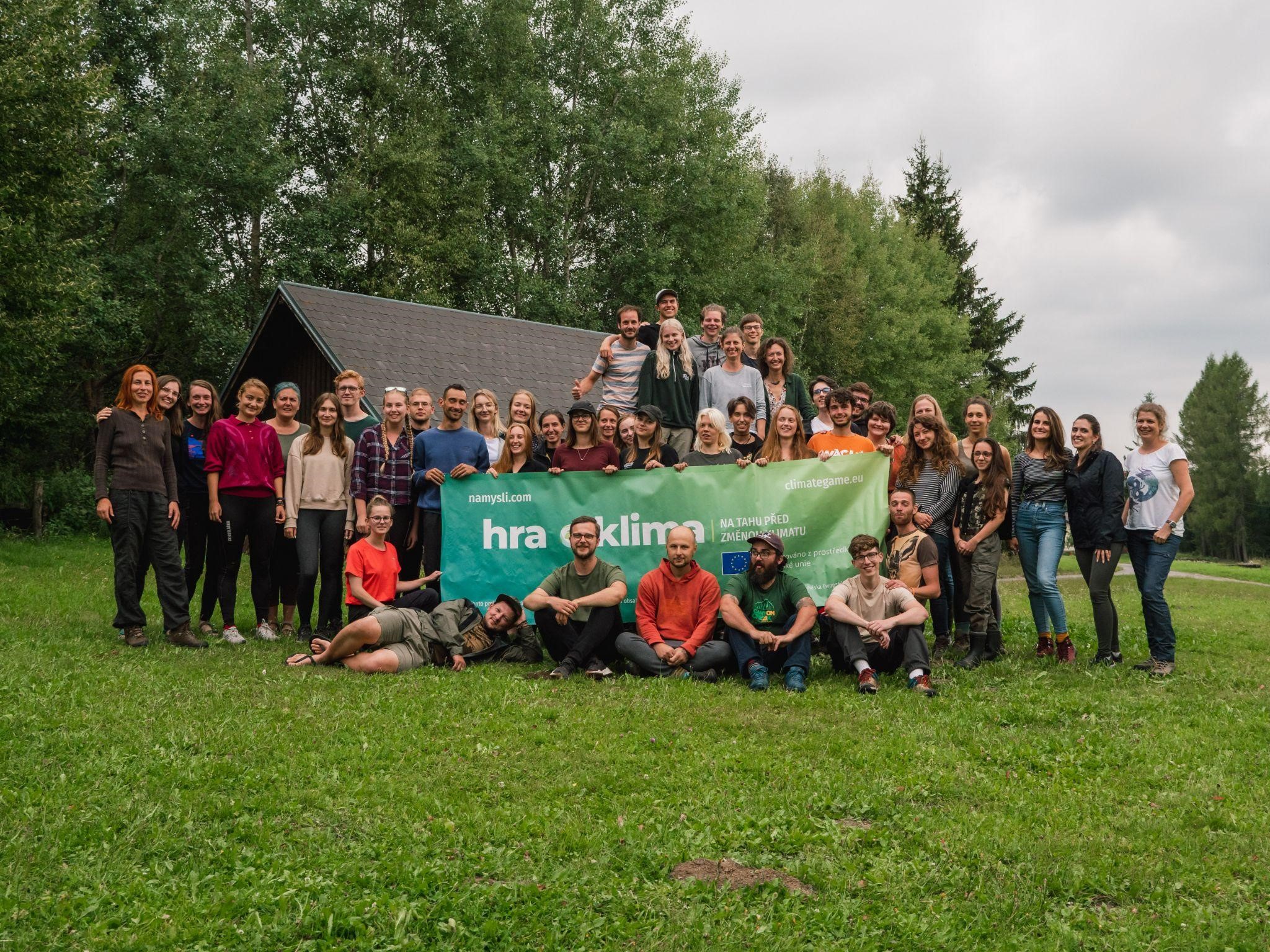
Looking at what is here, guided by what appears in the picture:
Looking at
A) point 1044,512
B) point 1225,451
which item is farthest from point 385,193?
point 1225,451

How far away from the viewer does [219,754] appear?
543 cm

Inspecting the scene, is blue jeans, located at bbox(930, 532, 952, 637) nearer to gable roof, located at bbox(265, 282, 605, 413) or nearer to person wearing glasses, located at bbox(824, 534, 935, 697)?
person wearing glasses, located at bbox(824, 534, 935, 697)

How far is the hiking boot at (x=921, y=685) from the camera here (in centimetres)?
718

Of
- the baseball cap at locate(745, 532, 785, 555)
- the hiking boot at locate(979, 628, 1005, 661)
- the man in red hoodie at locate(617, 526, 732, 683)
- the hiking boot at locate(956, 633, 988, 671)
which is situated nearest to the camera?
the man in red hoodie at locate(617, 526, 732, 683)

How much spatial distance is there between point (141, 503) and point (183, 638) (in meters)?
1.17

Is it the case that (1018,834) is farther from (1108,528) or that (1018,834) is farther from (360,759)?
(1108,528)

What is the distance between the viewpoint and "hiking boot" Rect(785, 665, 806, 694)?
23.9ft

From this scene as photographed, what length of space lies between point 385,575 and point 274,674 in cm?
142

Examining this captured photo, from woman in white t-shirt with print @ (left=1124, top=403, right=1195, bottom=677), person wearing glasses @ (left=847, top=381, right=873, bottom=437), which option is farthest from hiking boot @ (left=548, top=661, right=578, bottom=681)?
woman in white t-shirt with print @ (left=1124, top=403, right=1195, bottom=677)

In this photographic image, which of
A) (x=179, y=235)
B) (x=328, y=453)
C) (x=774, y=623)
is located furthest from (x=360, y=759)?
(x=179, y=235)

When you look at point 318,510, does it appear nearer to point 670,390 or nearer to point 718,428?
point 670,390

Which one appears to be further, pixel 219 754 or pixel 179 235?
pixel 179 235

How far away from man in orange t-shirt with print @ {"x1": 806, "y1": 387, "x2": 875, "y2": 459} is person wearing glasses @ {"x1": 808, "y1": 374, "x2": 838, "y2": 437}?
0.15 m

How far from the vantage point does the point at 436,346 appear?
20062 millimetres
